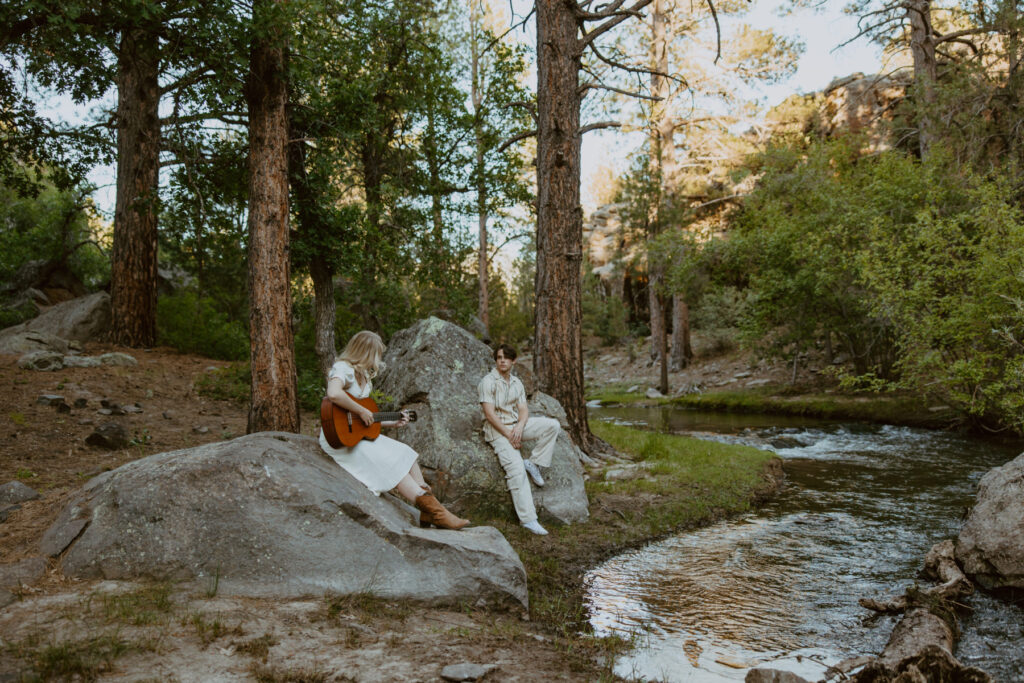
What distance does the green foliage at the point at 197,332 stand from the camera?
16.3 m

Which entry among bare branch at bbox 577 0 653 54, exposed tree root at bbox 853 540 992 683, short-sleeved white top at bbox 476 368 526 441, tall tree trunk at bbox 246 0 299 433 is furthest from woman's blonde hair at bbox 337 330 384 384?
bare branch at bbox 577 0 653 54

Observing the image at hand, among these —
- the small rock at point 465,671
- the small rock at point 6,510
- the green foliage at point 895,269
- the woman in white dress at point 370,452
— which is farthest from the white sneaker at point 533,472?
the green foliage at point 895,269

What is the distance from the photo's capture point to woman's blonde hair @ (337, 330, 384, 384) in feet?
18.8

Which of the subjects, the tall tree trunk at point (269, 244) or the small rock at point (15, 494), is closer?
the small rock at point (15, 494)

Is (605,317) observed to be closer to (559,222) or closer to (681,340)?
(681,340)

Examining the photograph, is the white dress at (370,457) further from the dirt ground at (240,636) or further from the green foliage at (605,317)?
the green foliage at (605,317)

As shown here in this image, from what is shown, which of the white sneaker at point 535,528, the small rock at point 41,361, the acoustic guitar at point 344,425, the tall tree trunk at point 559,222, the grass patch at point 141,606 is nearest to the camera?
the grass patch at point 141,606

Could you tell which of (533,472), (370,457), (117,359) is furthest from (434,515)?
(117,359)

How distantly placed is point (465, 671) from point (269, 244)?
6.35 meters

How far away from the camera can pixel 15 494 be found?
19.6 feet

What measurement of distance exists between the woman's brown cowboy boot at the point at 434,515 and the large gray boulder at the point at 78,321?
531 inches

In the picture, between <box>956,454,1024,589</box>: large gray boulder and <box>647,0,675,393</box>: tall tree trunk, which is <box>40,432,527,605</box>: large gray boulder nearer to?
<box>956,454,1024,589</box>: large gray boulder

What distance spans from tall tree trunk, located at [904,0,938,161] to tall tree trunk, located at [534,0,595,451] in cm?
1345

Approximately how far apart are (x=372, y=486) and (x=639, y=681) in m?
2.74
